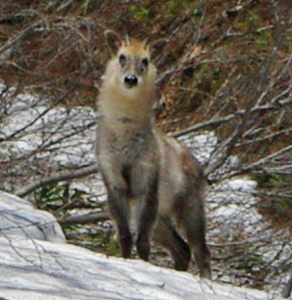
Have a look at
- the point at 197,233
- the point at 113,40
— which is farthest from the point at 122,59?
the point at 197,233

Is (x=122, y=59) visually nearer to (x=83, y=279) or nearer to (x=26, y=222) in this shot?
(x=26, y=222)

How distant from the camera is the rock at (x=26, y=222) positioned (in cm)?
627

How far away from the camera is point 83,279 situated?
5332 mm

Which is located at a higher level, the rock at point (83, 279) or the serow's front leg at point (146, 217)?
the serow's front leg at point (146, 217)

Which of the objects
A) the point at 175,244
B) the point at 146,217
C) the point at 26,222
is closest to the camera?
the point at 26,222

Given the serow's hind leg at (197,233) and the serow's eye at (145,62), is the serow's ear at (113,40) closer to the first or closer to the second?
the serow's eye at (145,62)

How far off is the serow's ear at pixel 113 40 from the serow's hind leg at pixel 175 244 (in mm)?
1121

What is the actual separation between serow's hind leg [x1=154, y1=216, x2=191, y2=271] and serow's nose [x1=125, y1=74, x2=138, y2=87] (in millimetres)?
916

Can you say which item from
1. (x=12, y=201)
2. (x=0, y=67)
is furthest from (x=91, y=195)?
(x=12, y=201)

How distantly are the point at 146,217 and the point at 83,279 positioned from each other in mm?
2261

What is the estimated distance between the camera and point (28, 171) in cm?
941

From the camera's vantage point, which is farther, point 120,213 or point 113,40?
point 113,40

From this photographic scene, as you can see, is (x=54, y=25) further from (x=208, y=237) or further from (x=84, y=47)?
(x=208, y=237)

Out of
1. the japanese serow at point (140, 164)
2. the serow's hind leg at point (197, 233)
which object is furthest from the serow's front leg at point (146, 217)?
the serow's hind leg at point (197, 233)
